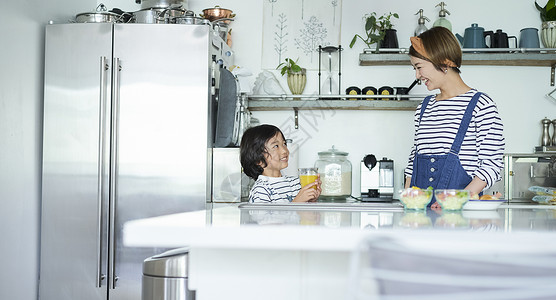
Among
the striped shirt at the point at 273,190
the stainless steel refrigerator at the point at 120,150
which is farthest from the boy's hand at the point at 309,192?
the stainless steel refrigerator at the point at 120,150

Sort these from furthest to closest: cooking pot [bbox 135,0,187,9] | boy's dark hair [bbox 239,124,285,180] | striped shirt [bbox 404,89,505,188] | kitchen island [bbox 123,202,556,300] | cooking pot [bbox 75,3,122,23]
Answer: cooking pot [bbox 135,0,187,9], cooking pot [bbox 75,3,122,23], boy's dark hair [bbox 239,124,285,180], striped shirt [bbox 404,89,505,188], kitchen island [bbox 123,202,556,300]

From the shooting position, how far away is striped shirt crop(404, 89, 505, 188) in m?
2.15

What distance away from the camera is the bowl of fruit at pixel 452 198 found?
1.54m

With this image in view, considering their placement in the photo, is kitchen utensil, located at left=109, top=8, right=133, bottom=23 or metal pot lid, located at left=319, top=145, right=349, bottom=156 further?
metal pot lid, located at left=319, top=145, right=349, bottom=156

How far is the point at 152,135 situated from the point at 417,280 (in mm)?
2593

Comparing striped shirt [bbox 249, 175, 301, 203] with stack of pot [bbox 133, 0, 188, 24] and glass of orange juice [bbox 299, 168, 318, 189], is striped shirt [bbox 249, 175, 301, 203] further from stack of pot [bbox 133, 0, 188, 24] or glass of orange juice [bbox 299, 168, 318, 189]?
stack of pot [bbox 133, 0, 188, 24]

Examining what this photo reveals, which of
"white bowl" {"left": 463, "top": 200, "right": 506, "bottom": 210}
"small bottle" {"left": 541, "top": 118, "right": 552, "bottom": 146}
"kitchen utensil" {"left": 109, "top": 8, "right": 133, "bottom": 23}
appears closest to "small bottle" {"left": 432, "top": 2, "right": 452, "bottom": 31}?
"small bottle" {"left": 541, "top": 118, "right": 552, "bottom": 146}

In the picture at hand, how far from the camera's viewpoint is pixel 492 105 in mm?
2205

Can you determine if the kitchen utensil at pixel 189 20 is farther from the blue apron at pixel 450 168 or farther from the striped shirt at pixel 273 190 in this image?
the blue apron at pixel 450 168

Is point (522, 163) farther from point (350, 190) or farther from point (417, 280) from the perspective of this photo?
point (417, 280)

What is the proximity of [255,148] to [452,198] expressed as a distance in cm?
127

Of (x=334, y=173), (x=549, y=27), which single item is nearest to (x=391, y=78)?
(x=334, y=173)


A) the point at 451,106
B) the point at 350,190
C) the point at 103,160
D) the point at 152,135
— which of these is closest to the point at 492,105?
the point at 451,106

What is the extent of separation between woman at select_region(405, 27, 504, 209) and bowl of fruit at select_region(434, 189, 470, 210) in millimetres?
597
